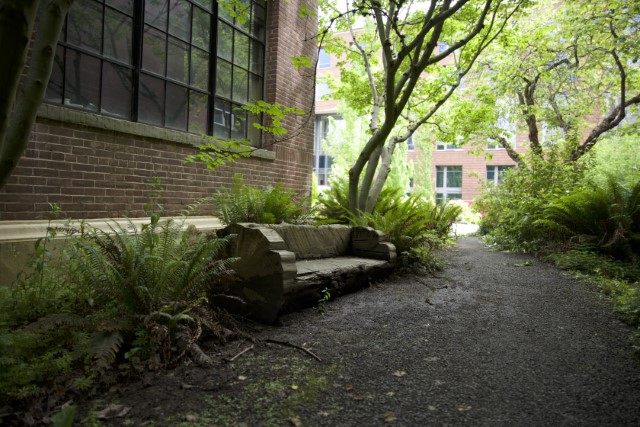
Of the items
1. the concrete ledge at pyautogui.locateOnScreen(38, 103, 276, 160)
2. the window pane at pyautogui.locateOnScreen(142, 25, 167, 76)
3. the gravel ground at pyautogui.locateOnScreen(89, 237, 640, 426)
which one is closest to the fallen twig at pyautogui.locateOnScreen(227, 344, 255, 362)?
the gravel ground at pyautogui.locateOnScreen(89, 237, 640, 426)

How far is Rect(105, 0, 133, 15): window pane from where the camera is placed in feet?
17.4

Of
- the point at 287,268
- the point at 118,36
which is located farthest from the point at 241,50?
the point at 287,268

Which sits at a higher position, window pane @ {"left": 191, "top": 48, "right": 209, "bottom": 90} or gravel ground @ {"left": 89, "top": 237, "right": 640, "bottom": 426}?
window pane @ {"left": 191, "top": 48, "right": 209, "bottom": 90}

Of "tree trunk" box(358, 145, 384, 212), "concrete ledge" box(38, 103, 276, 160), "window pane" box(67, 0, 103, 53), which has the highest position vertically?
"window pane" box(67, 0, 103, 53)

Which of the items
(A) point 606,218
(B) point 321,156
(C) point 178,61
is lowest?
(A) point 606,218

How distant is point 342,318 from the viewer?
3.34 m

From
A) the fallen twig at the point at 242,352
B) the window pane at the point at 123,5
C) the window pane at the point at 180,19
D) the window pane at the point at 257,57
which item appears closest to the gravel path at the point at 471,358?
the fallen twig at the point at 242,352

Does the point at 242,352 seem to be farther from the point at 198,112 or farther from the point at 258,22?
the point at 258,22

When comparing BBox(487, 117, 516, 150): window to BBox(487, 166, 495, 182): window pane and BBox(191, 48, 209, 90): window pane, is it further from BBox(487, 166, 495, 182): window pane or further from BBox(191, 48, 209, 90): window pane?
BBox(487, 166, 495, 182): window pane

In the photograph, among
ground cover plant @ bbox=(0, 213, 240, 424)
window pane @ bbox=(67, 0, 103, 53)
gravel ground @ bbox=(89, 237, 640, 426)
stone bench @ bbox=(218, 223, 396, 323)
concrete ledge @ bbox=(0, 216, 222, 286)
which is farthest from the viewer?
window pane @ bbox=(67, 0, 103, 53)

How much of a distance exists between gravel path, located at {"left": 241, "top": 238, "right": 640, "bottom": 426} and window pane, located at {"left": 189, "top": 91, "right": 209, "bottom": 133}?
13.7 ft

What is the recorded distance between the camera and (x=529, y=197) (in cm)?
845

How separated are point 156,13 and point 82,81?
1680 mm

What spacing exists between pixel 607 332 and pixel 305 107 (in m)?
7.91
